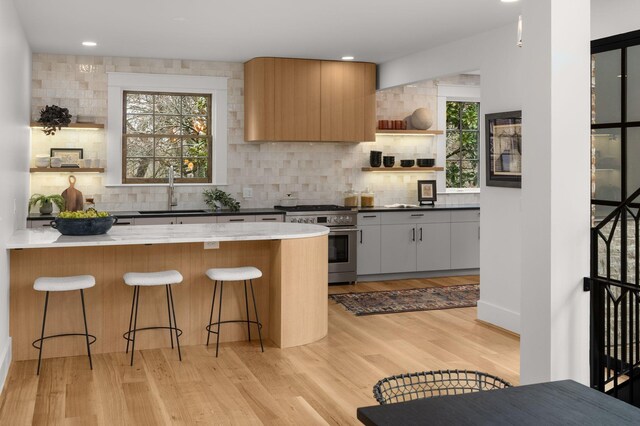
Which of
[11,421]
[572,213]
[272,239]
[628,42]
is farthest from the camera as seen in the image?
[272,239]

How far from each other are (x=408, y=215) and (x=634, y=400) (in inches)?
201

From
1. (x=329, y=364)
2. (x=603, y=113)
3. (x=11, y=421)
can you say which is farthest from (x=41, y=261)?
(x=603, y=113)

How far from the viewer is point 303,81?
27.2ft

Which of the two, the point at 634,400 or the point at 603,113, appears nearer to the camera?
the point at 634,400

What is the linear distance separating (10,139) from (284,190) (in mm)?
4067

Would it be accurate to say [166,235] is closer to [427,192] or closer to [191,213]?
[191,213]

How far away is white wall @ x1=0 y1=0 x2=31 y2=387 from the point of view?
466 centimetres

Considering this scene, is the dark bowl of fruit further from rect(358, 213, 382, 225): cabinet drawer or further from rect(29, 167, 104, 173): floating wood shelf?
Result: rect(358, 213, 382, 225): cabinet drawer

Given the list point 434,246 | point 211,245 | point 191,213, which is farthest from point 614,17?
point 191,213

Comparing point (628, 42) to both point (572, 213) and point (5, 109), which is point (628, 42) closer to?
point (572, 213)

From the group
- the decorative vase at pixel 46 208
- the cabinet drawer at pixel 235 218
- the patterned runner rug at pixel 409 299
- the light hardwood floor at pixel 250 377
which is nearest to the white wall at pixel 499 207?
the light hardwood floor at pixel 250 377

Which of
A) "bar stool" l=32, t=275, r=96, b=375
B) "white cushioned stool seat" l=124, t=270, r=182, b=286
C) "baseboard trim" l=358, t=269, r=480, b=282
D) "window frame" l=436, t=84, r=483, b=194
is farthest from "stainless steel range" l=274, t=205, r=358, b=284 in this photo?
"bar stool" l=32, t=275, r=96, b=375

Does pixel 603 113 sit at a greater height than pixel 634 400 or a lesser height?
greater

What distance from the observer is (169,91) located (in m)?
8.38
